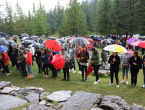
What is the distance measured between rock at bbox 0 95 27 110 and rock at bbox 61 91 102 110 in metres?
1.49

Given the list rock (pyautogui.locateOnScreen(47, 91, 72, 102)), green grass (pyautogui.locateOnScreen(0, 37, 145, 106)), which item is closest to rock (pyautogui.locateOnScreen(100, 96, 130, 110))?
green grass (pyautogui.locateOnScreen(0, 37, 145, 106))

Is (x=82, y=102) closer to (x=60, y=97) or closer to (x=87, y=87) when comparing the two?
(x=60, y=97)

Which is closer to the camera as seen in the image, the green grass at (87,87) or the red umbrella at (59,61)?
the green grass at (87,87)

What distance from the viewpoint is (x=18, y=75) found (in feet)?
25.8

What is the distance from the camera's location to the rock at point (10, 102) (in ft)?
12.2

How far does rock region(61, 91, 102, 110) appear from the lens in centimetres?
357

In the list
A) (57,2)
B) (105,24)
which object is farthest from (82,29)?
(57,2)

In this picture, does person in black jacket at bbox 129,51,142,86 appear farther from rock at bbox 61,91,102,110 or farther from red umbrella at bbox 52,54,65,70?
red umbrella at bbox 52,54,65,70

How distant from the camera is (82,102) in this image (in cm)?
379

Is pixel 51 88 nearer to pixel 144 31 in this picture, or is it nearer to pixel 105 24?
pixel 144 31

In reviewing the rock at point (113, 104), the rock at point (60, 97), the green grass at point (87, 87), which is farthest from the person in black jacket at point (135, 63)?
the rock at point (60, 97)

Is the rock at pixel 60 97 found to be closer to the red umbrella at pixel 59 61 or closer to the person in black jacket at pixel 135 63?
the red umbrella at pixel 59 61

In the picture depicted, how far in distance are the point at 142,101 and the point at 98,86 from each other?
1.92 m

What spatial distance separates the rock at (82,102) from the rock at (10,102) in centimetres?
149
